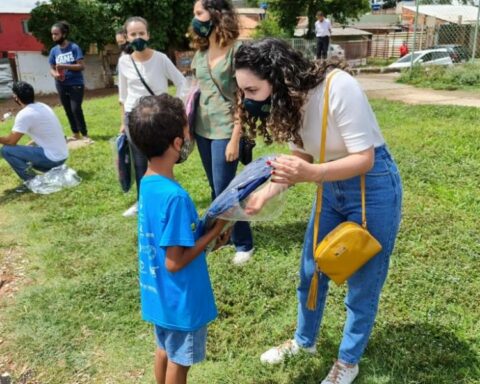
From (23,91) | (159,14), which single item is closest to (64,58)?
(23,91)

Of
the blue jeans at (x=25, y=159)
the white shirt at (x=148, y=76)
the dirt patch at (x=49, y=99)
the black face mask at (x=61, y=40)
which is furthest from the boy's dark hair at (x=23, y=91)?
the dirt patch at (x=49, y=99)

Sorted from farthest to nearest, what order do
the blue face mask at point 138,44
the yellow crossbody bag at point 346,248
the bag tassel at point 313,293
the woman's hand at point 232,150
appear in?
the blue face mask at point 138,44 < the woman's hand at point 232,150 < the bag tassel at point 313,293 < the yellow crossbody bag at point 346,248

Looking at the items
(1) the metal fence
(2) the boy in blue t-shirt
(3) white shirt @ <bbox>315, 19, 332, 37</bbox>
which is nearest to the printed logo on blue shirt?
(1) the metal fence

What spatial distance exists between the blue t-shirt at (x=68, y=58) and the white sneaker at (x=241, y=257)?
5.01 m

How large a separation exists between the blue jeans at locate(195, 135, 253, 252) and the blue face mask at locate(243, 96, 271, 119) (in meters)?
1.41

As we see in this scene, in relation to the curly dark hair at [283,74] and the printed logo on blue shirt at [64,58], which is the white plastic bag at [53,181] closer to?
the printed logo on blue shirt at [64,58]

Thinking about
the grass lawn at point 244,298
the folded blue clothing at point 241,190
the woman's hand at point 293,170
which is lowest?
the grass lawn at point 244,298

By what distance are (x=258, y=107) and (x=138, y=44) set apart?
251 cm

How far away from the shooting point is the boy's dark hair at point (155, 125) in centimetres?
188

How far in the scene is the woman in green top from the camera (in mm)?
A: 3109

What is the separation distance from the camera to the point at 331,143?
77.2 inches

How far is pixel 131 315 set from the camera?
10.3ft

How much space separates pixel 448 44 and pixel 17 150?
1391cm

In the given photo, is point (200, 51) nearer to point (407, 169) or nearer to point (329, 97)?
point (329, 97)
